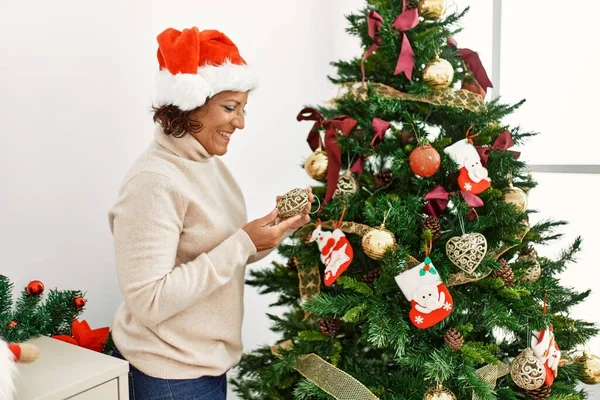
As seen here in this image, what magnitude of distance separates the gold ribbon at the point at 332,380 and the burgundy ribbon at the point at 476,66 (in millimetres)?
731

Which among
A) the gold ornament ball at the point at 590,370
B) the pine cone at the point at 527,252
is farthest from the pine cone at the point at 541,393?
the pine cone at the point at 527,252

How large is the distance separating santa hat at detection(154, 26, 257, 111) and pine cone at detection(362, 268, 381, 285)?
1.62ft

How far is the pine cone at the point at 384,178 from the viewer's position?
1.21 m

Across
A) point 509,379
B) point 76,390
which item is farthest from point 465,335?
point 76,390

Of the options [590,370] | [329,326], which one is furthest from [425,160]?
[590,370]

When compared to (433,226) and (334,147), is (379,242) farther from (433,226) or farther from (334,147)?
(334,147)

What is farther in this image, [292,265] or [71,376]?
[292,265]

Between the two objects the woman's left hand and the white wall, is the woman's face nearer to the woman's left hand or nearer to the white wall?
the woman's left hand

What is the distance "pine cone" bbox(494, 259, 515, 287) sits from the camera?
3.71 feet

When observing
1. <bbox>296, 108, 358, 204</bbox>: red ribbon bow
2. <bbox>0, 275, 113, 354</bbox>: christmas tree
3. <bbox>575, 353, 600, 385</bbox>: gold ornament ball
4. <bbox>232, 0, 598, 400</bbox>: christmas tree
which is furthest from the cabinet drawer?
<bbox>575, 353, 600, 385</bbox>: gold ornament ball

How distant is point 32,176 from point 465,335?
1080mm

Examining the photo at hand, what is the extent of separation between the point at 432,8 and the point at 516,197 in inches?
17.9

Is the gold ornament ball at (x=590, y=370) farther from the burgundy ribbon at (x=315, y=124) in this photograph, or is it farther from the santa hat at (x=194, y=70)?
the santa hat at (x=194, y=70)

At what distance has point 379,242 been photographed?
3.57 ft
